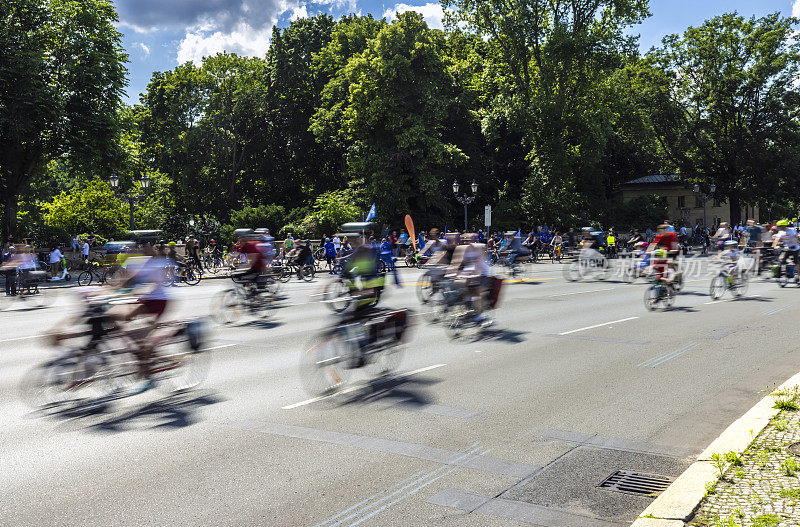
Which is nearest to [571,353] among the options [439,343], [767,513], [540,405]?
[439,343]

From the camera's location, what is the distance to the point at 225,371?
9.16 metres

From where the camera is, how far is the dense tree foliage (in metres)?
35.4

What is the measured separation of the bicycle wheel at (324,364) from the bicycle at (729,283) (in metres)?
13.7

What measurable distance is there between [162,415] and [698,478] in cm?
500

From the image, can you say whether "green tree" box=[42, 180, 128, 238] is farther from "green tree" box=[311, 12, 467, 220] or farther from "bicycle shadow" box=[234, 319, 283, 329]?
"bicycle shadow" box=[234, 319, 283, 329]

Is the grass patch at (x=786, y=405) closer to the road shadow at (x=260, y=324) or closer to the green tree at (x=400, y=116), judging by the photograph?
the road shadow at (x=260, y=324)

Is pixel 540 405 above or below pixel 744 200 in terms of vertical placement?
below

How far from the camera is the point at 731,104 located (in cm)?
5725

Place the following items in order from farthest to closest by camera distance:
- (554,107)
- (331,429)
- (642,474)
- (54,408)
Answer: (554,107) < (54,408) < (331,429) < (642,474)

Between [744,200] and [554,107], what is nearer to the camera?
[554,107]

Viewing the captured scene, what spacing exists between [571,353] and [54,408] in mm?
7030

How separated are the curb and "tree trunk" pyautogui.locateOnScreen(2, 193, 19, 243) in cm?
3206

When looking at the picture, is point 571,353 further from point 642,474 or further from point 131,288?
point 131,288

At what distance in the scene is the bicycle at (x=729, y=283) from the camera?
18.7m
